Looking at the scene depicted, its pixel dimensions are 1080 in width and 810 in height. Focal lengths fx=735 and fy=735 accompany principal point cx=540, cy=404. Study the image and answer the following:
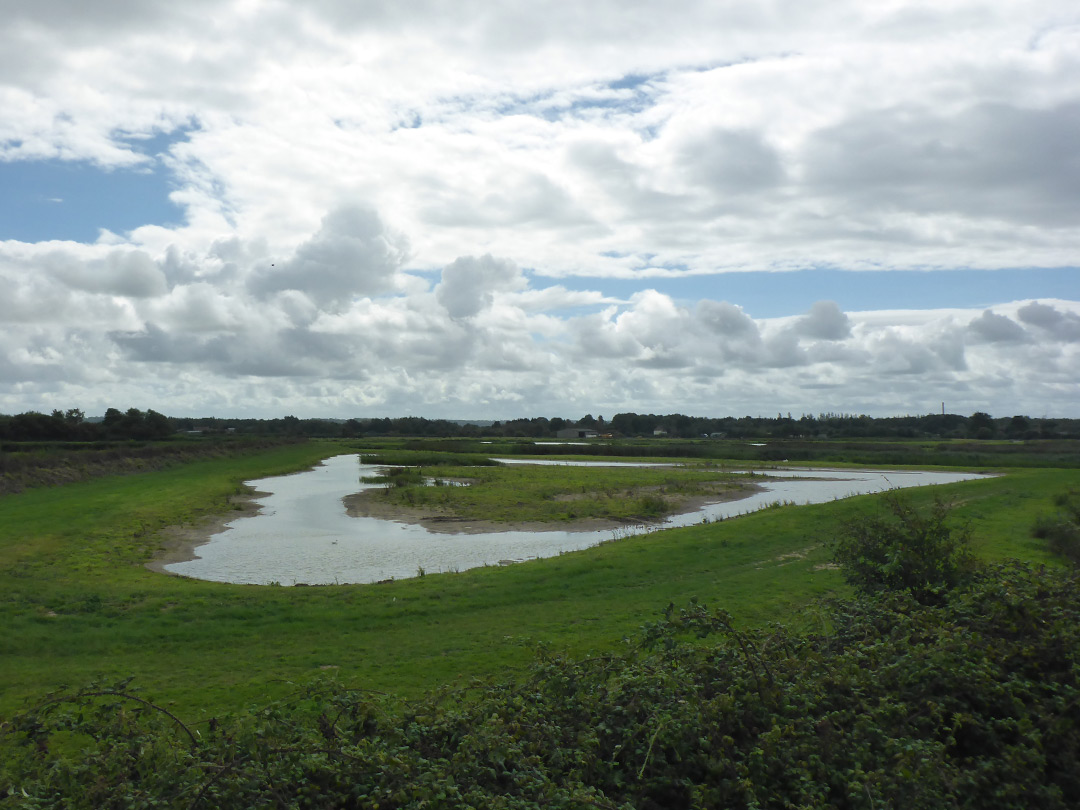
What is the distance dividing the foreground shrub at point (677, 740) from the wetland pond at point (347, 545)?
52.3ft

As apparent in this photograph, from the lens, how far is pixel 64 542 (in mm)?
26203

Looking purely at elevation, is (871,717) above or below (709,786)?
above

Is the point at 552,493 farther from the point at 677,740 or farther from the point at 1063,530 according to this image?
the point at 677,740

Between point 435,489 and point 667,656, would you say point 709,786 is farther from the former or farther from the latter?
point 435,489

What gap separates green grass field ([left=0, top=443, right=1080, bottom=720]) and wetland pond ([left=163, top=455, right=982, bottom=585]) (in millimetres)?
2821

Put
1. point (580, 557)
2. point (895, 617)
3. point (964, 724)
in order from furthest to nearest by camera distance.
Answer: point (580, 557)
point (895, 617)
point (964, 724)

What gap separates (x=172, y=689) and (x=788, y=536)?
62.5 feet

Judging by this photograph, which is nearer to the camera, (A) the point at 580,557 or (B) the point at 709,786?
(B) the point at 709,786

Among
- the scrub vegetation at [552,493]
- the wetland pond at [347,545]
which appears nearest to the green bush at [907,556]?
the wetland pond at [347,545]

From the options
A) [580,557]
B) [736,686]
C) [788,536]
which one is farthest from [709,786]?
[788,536]

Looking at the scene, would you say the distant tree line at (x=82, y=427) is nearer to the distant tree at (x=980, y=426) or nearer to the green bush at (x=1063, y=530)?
the green bush at (x=1063, y=530)

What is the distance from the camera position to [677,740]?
4.63 metres

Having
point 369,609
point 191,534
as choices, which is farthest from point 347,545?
point 369,609

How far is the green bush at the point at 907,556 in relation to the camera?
8750 mm
